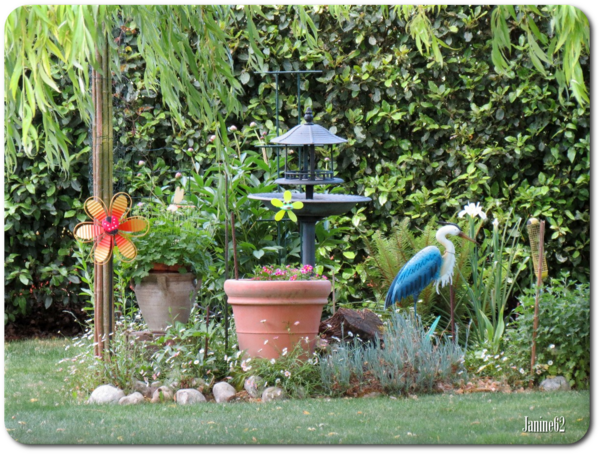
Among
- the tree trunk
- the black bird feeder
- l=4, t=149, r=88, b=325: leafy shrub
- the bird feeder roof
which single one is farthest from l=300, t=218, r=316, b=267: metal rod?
l=4, t=149, r=88, b=325: leafy shrub

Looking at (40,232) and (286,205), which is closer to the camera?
(286,205)

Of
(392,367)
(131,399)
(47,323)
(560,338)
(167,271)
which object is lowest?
(47,323)

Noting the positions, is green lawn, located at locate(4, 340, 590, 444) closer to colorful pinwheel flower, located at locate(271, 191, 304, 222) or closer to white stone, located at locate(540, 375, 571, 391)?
white stone, located at locate(540, 375, 571, 391)

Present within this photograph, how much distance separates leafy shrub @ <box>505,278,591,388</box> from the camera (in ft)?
11.5

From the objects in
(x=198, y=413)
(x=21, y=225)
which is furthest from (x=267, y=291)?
(x=21, y=225)

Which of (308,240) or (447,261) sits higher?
(308,240)

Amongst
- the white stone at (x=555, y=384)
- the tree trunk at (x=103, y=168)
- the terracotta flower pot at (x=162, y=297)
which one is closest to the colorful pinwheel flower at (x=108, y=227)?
the tree trunk at (x=103, y=168)

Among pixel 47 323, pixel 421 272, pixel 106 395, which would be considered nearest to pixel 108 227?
pixel 106 395

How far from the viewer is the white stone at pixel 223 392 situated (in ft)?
11.5

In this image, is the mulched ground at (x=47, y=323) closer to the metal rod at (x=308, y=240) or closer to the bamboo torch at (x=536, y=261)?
the metal rod at (x=308, y=240)

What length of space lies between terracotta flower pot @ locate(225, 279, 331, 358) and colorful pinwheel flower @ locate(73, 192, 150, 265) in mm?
Answer: 628

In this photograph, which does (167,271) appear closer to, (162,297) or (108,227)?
(162,297)

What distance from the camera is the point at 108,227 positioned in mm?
3680

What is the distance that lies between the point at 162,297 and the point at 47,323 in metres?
1.97
